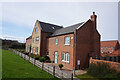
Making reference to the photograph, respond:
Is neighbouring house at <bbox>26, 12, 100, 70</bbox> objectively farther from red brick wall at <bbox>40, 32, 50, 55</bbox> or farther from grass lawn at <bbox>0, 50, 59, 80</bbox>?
grass lawn at <bbox>0, 50, 59, 80</bbox>

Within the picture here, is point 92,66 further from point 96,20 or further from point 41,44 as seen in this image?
point 41,44

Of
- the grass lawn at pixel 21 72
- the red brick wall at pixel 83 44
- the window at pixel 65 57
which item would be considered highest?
the red brick wall at pixel 83 44

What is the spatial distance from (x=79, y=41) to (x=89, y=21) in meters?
5.21

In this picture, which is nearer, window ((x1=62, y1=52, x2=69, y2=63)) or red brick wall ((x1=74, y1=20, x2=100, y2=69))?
red brick wall ((x1=74, y1=20, x2=100, y2=69))

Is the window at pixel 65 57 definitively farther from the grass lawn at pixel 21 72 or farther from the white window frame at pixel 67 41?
the grass lawn at pixel 21 72

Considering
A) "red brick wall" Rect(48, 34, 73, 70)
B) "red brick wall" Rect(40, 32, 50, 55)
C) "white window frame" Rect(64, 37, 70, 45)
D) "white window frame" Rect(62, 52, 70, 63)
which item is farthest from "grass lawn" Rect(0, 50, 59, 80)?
"red brick wall" Rect(40, 32, 50, 55)

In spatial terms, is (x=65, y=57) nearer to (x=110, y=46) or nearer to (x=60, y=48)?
(x=60, y=48)

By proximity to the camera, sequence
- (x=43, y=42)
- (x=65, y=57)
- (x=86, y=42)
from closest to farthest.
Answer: (x=86, y=42) < (x=65, y=57) < (x=43, y=42)

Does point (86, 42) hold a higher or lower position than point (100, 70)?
higher

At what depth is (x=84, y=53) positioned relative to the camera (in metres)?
15.5

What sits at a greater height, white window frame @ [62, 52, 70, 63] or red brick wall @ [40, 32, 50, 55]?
red brick wall @ [40, 32, 50, 55]

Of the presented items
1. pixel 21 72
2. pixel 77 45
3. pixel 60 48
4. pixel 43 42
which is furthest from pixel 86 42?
pixel 43 42

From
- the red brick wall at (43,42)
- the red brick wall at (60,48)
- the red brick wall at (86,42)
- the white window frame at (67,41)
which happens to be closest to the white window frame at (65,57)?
the red brick wall at (60,48)

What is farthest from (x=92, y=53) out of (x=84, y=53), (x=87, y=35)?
(x=87, y=35)
